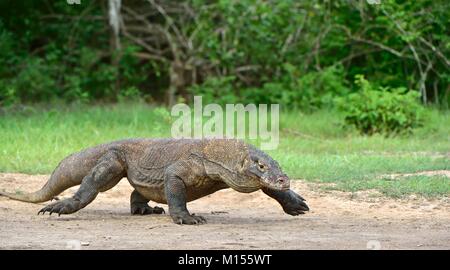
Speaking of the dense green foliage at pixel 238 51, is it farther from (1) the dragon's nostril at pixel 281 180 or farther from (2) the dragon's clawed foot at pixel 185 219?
(1) the dragon's nostril at pixel 281 180

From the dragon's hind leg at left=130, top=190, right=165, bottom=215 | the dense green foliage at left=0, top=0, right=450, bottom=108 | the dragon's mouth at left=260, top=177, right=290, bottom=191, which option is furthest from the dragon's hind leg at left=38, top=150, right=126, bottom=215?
the dense green foliage at left=0, top=0, right=450, bottom=108

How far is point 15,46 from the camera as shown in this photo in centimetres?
1641

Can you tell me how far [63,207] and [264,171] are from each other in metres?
1.44

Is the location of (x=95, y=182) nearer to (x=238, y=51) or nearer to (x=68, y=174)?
(x=68, y=174)

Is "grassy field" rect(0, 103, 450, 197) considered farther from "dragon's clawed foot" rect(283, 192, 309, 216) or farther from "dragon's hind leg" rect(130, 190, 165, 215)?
"dragon's hind leg" rect(130, 190, 165, 215)

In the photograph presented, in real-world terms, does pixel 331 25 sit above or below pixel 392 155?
above

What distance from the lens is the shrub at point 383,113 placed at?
11.9 m

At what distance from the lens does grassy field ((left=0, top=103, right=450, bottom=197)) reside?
326 inches

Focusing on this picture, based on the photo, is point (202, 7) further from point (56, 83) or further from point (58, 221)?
point (58, 221)

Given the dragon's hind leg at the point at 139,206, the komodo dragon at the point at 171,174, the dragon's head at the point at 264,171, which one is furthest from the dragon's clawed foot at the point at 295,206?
the dragon's hind leg at the point at 139,206

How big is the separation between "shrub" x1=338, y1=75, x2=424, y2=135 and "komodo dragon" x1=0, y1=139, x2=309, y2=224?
5534 mm

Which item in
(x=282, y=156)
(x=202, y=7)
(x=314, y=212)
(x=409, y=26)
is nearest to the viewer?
(x=314, y=212)

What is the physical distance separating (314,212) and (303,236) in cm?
134
